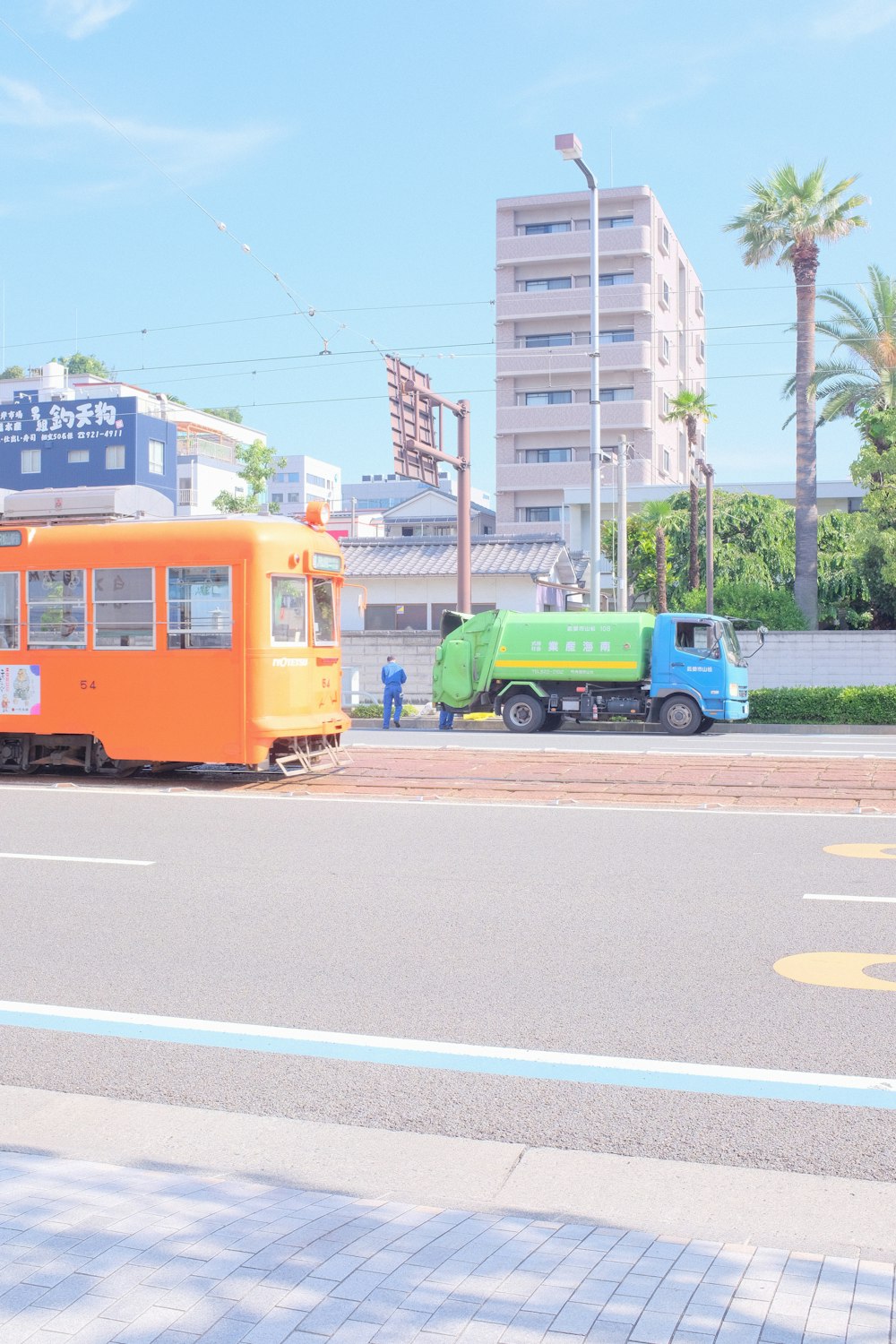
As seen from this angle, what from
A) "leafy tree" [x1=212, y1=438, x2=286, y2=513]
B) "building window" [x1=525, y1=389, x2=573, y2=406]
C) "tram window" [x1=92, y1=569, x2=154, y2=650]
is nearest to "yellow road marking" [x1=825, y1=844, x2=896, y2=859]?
"tram window" [x1=92, y1=569, x2=154, y2=650]

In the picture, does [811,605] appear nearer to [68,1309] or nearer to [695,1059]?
[695,1059]

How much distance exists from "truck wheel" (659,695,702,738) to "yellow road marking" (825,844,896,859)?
50.4 ft

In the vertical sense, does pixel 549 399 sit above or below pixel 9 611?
above

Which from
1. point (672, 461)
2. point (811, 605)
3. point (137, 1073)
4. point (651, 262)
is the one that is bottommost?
point (137, 1073)

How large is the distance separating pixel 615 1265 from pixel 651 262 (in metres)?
74.3

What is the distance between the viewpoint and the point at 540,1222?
363 centimetres

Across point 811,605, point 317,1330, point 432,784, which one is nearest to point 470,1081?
point 317,1330

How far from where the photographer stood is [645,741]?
23094 millimetres

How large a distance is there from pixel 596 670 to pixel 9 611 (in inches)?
542

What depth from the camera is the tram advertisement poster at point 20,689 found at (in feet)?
49.7

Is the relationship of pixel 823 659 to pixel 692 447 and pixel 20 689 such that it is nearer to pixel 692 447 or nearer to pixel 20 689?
pixel 692 447

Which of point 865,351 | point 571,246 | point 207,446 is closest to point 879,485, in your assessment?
point 865,351

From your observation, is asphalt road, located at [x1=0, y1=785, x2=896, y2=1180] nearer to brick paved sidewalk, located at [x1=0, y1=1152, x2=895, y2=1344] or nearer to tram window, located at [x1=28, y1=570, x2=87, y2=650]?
brick paved sidewalk, located at [x1=0, y1=1152, x2=895, y2=1344]

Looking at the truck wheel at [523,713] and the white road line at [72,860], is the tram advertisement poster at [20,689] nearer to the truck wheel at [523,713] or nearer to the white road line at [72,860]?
the white road line at [72,860]
